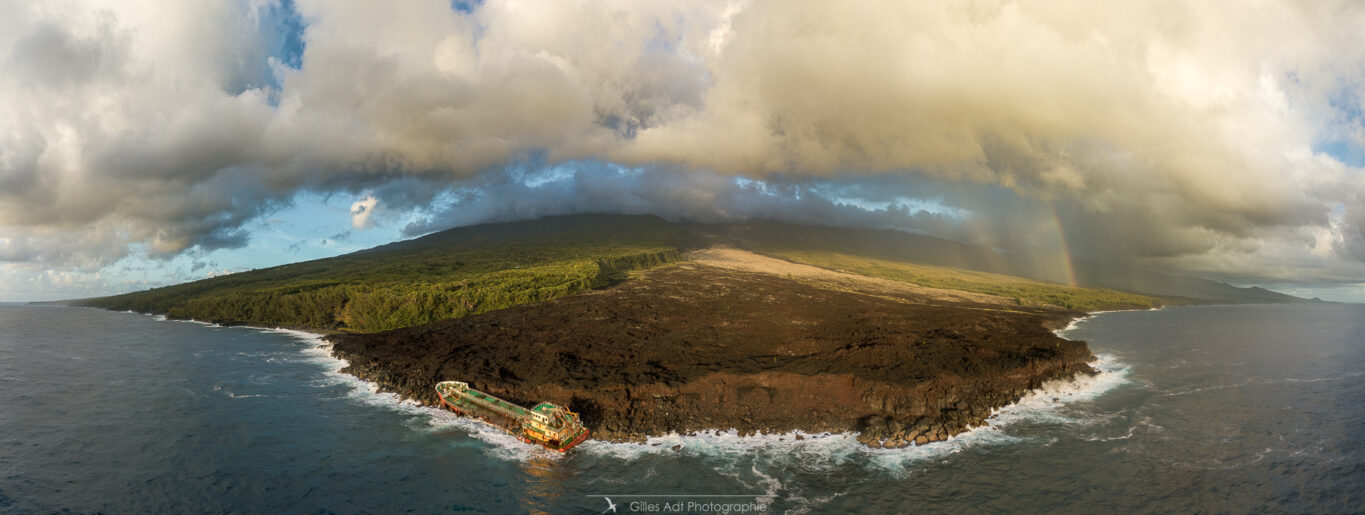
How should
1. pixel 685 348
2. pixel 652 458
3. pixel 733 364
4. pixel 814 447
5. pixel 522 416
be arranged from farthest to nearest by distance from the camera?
pixel 685 348 < pixel 733 364 < pixel 522 416 < pixel 814 447 < pixel 652 458

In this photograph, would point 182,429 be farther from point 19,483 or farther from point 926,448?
point 926,448

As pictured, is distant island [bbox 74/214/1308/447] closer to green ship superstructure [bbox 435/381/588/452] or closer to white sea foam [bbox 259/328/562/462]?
white sea foam [bbox 259/328/562/462]

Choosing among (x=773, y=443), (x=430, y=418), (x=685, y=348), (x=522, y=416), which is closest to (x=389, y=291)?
(x=430, y=418)

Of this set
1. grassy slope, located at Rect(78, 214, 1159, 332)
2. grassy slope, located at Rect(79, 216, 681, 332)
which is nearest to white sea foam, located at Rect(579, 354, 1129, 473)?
grassy slope, located at Rect(78, 214, 1159, 332)

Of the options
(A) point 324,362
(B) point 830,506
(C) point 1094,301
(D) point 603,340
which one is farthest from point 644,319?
(C) point 1094,301

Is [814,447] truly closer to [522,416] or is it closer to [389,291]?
[522,416]
